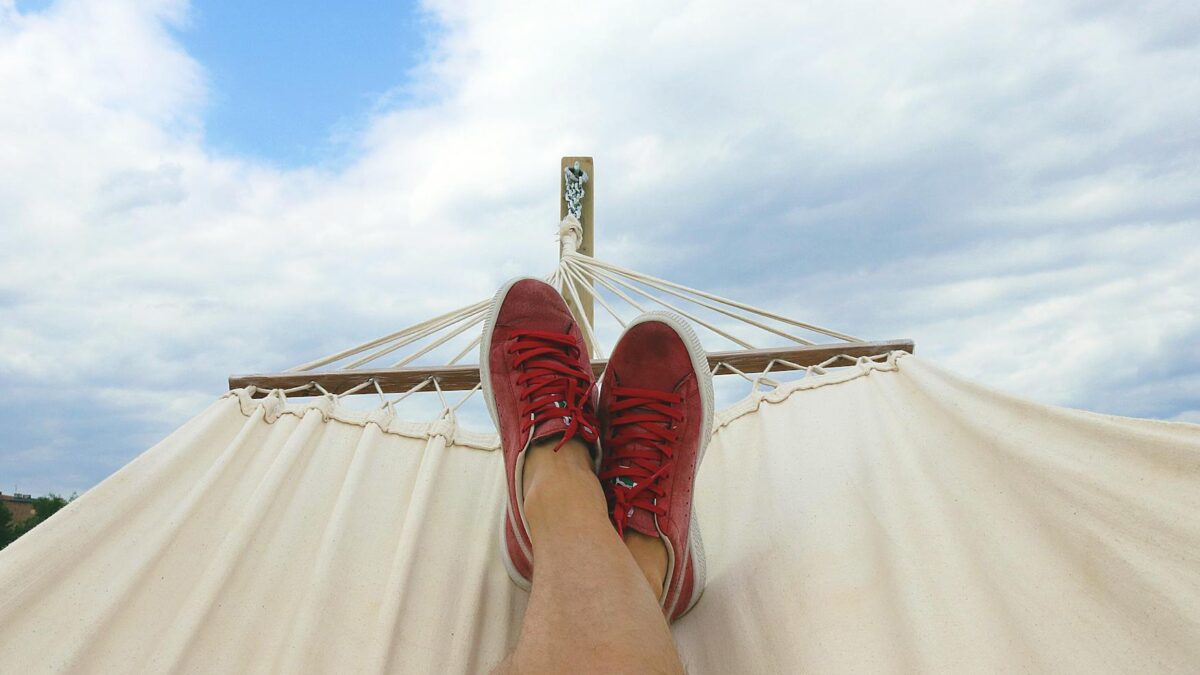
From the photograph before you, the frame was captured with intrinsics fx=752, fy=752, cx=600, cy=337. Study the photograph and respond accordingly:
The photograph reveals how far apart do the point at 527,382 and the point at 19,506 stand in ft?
48.0

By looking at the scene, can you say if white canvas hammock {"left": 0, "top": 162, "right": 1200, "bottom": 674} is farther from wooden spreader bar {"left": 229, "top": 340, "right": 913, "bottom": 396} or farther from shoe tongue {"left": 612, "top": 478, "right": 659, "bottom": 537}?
wooden spreader bar {"left": 229, "top": 340, "right": 913, "bottom": 396}

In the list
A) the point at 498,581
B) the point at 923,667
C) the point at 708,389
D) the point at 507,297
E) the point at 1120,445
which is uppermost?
the point at 507,297

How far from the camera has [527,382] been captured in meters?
1.03

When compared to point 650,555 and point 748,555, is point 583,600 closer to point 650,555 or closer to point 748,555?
point 650,555

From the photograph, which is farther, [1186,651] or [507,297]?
[507,297]

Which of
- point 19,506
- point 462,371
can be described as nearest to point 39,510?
point 19,506

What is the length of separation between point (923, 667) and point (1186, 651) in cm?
22

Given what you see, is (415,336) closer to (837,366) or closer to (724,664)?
(837,366)

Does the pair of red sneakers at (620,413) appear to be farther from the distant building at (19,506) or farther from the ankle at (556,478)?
the distant building at (19,506)

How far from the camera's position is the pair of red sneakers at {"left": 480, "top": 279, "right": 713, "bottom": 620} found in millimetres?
878

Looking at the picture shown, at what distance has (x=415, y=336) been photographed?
70.6 inches

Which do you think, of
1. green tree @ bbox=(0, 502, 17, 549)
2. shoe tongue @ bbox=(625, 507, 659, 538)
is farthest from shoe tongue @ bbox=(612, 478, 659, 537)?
green tree @ bbox=(0, 502, 17, 549)

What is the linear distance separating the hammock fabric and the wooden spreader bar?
11.7 inches

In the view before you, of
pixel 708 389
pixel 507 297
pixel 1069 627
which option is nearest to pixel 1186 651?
pixel 1069 627
